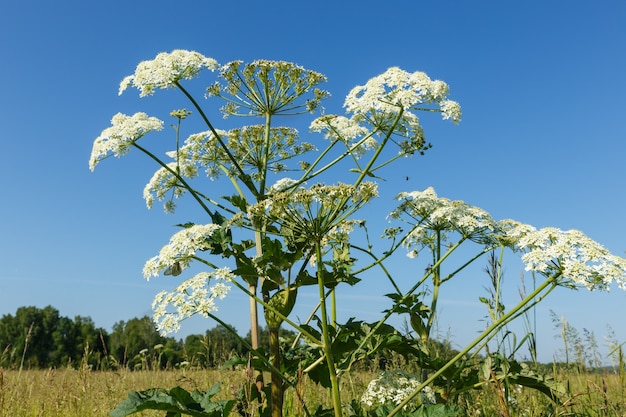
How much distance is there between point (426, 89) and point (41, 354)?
299 feet

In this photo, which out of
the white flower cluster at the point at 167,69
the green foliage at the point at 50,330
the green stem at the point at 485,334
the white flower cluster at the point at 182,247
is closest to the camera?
the green stem at the point at 485,334

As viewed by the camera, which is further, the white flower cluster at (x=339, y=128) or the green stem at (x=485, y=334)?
the white flower cluster at (x=339, y=128)

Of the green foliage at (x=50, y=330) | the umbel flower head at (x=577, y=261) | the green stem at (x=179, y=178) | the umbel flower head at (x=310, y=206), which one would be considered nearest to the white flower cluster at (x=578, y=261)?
the umbel flower head at (x=577, y=261)

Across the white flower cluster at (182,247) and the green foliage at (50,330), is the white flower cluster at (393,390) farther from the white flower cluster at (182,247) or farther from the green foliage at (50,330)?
the green foliage at (50,330)

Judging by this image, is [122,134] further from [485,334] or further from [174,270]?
[485,334]

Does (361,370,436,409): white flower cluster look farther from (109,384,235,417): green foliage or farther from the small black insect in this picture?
the small black insect

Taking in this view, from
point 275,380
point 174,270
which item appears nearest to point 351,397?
point 275,380

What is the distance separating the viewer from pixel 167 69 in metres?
4.80

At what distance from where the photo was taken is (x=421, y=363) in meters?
4.39

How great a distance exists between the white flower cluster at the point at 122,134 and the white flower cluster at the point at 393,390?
127 inches

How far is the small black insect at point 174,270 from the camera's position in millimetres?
4426

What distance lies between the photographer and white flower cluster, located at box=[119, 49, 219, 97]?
4.78 m

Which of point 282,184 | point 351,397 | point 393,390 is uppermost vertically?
point 282,184

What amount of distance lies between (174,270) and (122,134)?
4.71 feet
